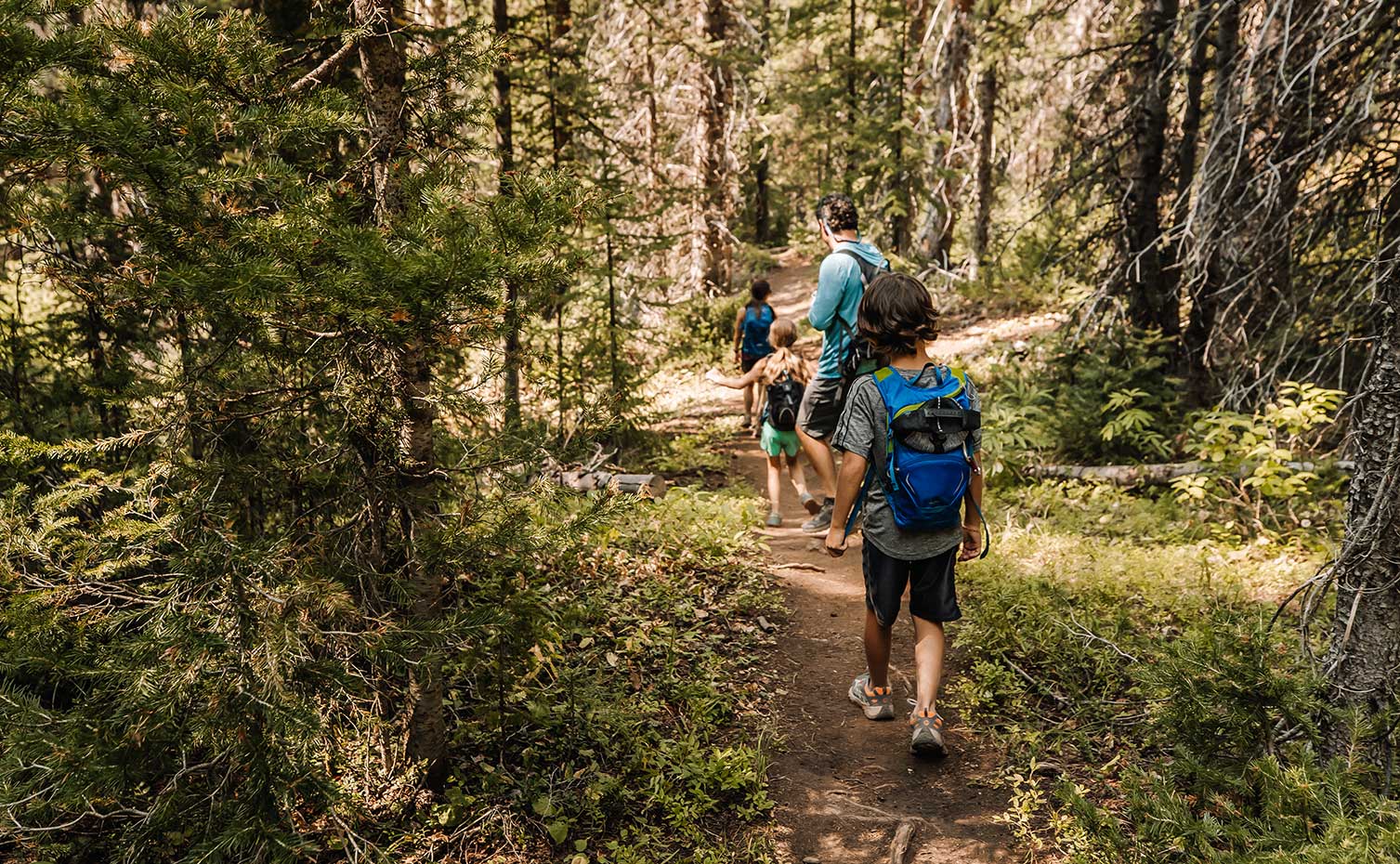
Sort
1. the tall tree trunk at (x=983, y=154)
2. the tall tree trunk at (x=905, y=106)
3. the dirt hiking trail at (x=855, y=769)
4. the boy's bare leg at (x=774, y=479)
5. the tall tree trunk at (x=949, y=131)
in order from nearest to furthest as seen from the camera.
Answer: the dirt hiking trail at (x=855, y=769) < the boy's bare leg at (x=774, y=479) < the tall tree trunk at (x=949, y=131) < the tall tree trunk at (x=905, y=106) < the tall tree trunk at (x=983, y=154)

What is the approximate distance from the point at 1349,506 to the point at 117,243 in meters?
7.09

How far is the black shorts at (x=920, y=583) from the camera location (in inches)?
173

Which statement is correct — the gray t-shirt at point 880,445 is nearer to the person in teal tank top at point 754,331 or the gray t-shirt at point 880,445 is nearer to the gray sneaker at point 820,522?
the gray sneaker at point 820,522

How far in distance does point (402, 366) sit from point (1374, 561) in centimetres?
430

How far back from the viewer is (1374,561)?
3.40 meters

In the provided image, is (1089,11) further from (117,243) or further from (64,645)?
(64,645)

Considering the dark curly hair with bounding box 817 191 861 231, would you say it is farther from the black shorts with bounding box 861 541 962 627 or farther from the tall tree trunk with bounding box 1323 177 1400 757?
the tall tree trunk with bounding box 1323 177 1400 757

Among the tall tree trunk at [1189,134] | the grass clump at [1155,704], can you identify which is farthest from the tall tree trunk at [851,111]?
the grass clump at [1155,704]

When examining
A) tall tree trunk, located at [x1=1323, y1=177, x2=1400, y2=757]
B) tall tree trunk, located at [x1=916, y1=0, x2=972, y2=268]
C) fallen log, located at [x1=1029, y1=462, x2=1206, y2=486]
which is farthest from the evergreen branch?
tall tree trunk, located at [x1=916, y1=0, x2=972, y2=268]

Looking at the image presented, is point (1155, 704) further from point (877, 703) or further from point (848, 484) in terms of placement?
point (848, 484)

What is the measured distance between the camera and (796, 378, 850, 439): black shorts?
6.58m

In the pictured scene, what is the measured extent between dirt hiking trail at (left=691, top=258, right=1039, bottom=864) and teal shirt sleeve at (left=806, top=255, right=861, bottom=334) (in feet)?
7.70

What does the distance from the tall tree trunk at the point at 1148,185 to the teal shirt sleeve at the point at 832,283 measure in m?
4.51

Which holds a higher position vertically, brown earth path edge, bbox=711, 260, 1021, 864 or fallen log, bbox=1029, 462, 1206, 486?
fallen log, bbox=1029, 462, 1206, 486
